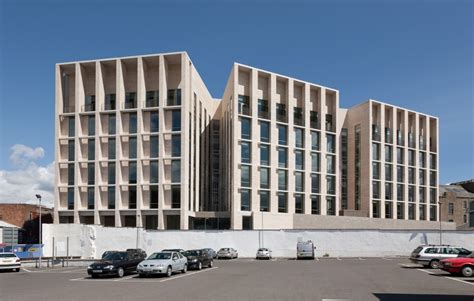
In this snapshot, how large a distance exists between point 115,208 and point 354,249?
3023cm

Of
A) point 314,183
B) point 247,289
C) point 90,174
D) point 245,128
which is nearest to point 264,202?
point 314,183

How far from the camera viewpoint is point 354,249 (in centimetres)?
4984

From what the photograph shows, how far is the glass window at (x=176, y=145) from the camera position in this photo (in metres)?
61.6

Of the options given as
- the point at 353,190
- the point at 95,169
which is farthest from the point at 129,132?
the point at 353,190

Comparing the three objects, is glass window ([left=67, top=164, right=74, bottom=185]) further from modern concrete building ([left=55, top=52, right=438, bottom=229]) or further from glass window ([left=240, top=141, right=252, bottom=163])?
glass window ([left=240, top=141, right=252, bottom=163])

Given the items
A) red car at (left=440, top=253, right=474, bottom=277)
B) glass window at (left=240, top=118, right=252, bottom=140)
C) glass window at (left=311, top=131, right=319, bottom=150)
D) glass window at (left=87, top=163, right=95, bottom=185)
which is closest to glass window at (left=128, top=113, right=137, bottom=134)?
glass window at (left=87, top=163, right=95, bottom=185)

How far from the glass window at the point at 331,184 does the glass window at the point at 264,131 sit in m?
11.8

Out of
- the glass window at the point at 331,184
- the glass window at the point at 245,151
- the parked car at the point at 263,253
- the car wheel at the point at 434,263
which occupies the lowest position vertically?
the parked car at the point at 263,253

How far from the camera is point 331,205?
7200 centimetres

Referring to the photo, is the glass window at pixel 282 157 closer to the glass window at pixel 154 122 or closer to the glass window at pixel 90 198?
the glass window at pixel 154 122

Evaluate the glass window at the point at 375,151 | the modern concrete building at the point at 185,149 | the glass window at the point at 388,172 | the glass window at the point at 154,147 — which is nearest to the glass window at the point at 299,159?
the modern concrete building at the point at 185,149

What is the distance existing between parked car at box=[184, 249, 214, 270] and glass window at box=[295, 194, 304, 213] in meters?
36.8

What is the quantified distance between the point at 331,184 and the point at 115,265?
51332 millimetres

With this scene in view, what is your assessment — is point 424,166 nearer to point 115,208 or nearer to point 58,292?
point 115,208
